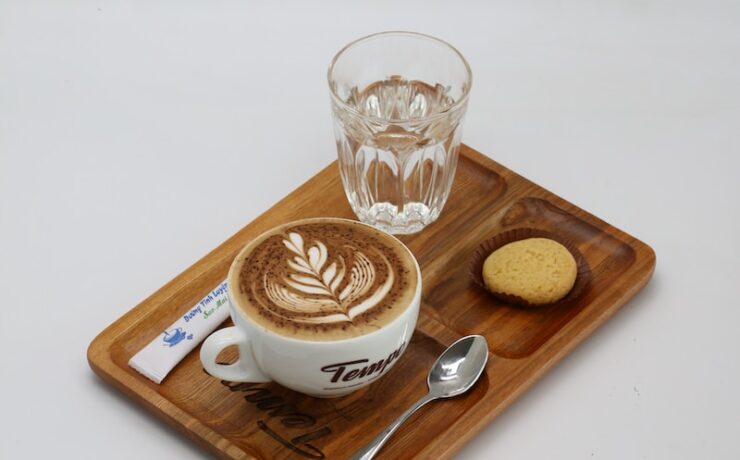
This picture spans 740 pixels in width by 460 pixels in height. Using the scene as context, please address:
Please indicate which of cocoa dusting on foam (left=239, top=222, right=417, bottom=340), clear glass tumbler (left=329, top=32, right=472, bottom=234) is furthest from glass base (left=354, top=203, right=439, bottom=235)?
cocoa dusting on foam (left=239, top=222, right=417, bottom=340)

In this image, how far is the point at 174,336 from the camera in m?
1.78

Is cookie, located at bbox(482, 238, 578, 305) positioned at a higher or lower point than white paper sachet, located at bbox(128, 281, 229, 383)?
lower

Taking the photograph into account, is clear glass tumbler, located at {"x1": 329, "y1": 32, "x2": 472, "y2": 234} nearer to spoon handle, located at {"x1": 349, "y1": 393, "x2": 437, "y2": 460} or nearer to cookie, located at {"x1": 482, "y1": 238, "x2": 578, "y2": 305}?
cookie, located at {"x1": 482, "y1": 238, "x2": 578, "y2": 305}

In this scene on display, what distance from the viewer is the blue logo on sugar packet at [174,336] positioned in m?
1.77

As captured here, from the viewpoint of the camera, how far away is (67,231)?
6.93ft

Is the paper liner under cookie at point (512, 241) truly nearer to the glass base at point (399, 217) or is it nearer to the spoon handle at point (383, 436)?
the glass base at point (399, 217)

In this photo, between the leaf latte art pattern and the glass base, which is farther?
the glass base

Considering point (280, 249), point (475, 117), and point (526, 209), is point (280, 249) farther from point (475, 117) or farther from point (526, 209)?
point (475, 117)

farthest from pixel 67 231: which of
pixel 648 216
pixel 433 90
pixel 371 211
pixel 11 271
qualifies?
pixel 648 216

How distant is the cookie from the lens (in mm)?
1838

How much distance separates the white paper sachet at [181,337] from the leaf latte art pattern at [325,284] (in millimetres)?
170

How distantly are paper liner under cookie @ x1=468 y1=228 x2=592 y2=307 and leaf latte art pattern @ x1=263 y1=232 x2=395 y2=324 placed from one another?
0.84 feet

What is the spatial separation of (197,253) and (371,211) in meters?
0.31

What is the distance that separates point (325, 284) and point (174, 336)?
0.88 ft
